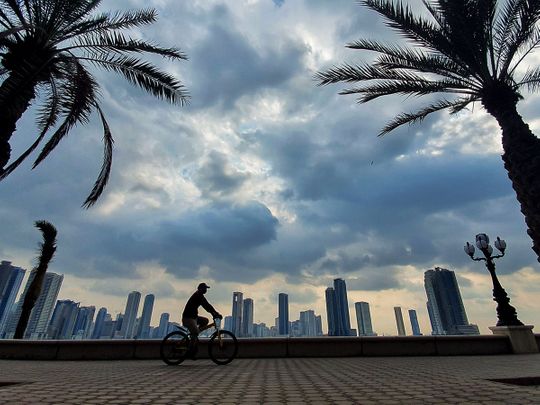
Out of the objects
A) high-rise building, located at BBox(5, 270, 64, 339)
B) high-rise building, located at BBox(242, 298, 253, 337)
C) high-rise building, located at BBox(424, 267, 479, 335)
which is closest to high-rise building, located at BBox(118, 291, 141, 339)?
high-rise building, located at BBox(5, 270, 64, 339)

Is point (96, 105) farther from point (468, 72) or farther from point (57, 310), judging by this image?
point (57, 310)

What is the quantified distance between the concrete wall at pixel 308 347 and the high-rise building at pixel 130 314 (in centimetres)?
8935

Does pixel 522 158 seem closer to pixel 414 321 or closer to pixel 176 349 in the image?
pixel 176 349

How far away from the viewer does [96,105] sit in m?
8.27

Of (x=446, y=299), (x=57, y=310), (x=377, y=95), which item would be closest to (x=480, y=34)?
(x=377, y=95)

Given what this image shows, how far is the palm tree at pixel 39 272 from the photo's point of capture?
11750 mm

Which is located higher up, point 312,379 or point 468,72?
point 468,72

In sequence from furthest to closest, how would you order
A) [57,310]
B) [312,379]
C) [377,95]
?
[57,310], [377,95], [312,379]

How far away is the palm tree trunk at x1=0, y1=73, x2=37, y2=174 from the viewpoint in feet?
19.2

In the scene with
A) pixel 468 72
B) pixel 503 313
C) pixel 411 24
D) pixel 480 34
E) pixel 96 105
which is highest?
pixel 411 24

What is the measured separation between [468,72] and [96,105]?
10.3 m

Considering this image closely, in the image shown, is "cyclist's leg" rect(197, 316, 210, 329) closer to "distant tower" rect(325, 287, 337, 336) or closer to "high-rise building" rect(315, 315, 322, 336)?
"distant tower" rect(325, 287, 337, 336)

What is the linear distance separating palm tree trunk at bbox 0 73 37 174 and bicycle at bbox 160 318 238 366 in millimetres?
4983

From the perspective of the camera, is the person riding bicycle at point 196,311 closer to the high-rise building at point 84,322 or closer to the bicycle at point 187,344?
the bicycle at point 187,344
